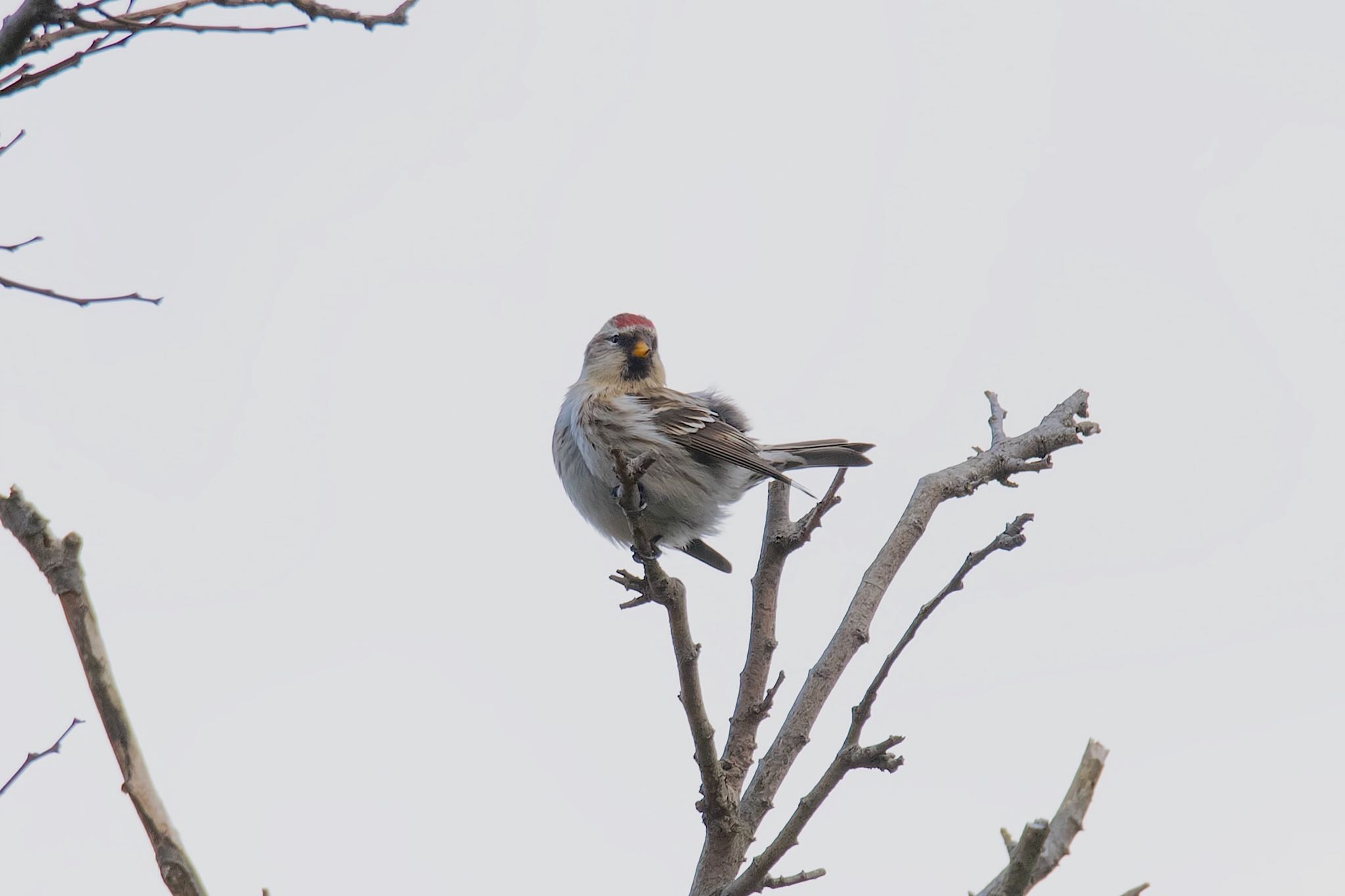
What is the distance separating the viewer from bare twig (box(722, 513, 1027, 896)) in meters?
3.20

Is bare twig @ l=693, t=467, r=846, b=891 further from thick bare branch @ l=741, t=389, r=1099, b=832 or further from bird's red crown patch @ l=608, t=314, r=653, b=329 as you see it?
bird's red crown patch @ l=608, t=314, r=653, b=329

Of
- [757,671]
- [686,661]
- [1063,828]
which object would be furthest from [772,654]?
[1063,828]

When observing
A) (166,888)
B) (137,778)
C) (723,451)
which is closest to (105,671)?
(137,778)

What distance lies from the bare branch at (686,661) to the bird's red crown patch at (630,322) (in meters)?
3.53

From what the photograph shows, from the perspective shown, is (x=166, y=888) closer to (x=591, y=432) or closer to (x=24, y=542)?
(x=24, y=542)

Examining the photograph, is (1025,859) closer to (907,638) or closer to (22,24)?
(907,638)

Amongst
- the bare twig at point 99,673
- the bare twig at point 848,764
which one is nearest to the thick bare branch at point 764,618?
the bare twig at point 848,764

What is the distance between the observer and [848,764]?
3.30m

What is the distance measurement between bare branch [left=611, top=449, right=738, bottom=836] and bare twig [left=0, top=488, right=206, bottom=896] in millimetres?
1738

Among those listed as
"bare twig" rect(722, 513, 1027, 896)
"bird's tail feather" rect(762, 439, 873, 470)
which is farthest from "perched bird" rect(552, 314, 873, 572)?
"bare twig" rect(722, 513, 1027, 896)

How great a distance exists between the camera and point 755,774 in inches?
164

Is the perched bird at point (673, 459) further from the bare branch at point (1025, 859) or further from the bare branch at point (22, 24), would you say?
the bare branch at point (22, 24)

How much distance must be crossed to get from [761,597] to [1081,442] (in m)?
1.37

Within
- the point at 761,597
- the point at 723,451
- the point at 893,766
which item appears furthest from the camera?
the point at 723,451
